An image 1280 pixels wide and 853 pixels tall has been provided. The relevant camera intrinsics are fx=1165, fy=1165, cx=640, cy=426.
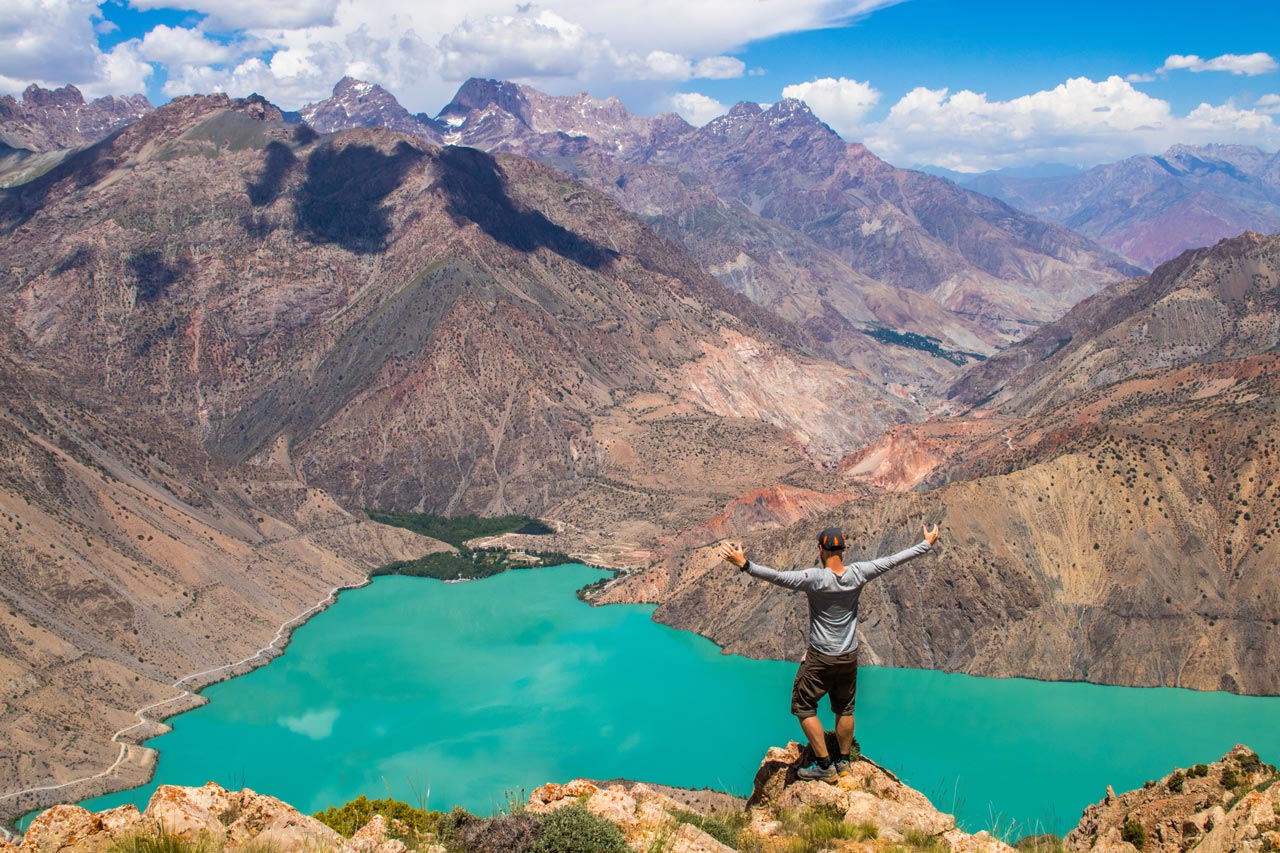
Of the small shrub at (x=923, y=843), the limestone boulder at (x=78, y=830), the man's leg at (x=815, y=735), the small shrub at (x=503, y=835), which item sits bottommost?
the limestone boulder at (x=78, y=830)

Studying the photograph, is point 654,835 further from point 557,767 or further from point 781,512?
point 781,512

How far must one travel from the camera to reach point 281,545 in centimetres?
12769

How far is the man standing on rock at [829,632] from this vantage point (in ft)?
51.9

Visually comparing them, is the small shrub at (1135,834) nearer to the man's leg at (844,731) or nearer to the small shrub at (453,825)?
the man's leg at (844,731)

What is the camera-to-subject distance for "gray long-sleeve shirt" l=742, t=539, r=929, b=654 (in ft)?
51.7

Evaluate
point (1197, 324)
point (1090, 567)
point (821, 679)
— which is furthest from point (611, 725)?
point (1197, 324)

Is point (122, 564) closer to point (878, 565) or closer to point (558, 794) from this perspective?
point (558, 794)

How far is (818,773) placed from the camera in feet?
55.1

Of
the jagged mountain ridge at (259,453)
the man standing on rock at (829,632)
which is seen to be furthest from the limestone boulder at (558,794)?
the jagged mountain ridge at (259,453)

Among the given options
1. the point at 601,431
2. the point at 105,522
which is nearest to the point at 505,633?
the point at 105,522

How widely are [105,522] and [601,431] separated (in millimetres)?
80732

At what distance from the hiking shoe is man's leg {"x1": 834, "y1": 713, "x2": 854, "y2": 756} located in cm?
32

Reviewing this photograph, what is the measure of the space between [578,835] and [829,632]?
4.43 meters

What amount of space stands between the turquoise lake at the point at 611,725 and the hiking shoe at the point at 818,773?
3981cm
